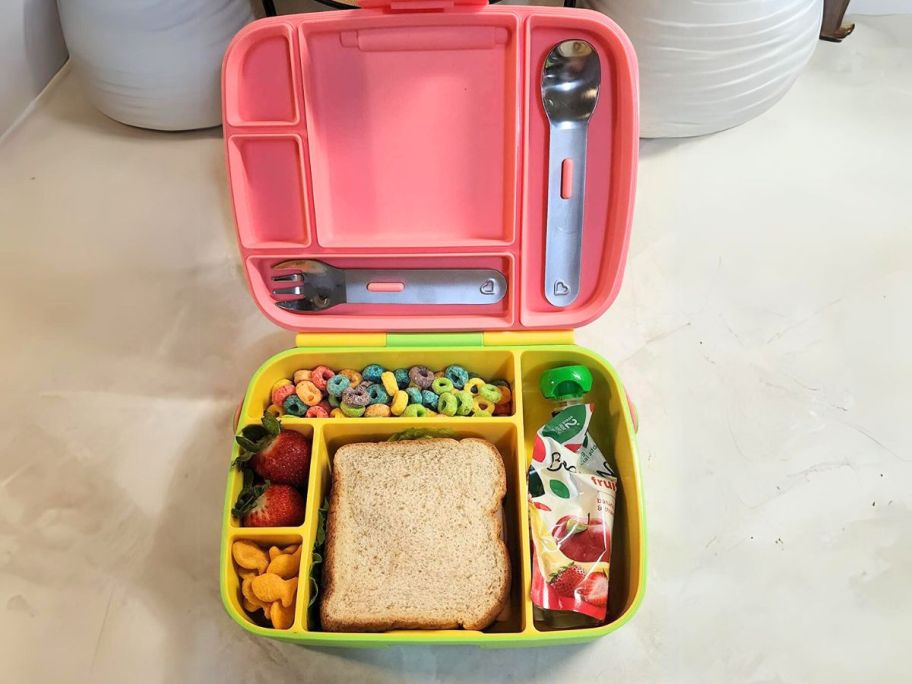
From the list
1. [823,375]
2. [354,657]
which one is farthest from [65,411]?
[823,375]

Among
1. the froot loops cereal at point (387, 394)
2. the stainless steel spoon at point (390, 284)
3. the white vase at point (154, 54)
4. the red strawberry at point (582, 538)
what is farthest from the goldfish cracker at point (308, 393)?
the white vase at point (154, 54)

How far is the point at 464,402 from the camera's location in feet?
2.86

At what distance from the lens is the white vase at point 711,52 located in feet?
3.51

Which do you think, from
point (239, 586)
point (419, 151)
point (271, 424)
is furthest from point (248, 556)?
point (419, 151)

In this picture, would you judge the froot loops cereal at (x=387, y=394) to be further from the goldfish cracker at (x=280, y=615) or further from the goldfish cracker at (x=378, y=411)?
the goldfish cracker at (x=280, y=615)

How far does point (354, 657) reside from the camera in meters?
0.82

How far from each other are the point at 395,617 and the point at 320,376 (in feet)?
0.98

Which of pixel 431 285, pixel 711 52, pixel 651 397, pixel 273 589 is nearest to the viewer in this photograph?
pixel 273 589

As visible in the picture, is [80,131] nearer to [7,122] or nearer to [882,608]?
[7,122]

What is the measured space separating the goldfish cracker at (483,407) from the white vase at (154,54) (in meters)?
0.73

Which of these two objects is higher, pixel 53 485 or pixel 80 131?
pixel 80 131

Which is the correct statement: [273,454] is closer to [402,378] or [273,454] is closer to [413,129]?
[402,378]

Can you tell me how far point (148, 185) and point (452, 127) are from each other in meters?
0.66

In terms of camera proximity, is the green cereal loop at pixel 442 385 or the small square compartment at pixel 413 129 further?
the green cereal loop at pixel 442 385
